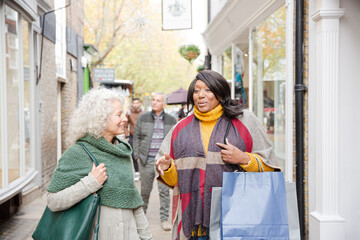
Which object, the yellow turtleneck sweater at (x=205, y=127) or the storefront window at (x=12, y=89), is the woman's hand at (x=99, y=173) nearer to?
the yellow turtleneck sweater at (x=205, y=127)

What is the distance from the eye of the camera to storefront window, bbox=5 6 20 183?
6.34 meters

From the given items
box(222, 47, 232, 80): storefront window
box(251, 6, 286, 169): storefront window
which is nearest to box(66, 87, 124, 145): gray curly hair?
box(251, 6, 286, 169): storefront window

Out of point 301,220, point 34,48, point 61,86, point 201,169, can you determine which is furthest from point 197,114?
point 61,86

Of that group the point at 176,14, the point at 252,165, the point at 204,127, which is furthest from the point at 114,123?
the point at 176,14

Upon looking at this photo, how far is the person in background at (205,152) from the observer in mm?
2781

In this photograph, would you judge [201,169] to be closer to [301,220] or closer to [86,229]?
[86,229]

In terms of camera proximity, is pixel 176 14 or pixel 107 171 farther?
pixel 176 14

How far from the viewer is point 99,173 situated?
2.52m

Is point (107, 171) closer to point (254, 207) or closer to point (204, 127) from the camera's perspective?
point (204, 127)

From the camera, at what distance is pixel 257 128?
2.91 meters

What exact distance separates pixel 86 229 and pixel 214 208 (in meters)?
0.78

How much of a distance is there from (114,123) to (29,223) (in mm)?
4538

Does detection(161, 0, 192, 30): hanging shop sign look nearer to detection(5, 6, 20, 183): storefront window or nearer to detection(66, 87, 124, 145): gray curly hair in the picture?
detection(5, 6, 20, 183): storefront window

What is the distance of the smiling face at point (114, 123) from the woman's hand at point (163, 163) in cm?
→ 33
